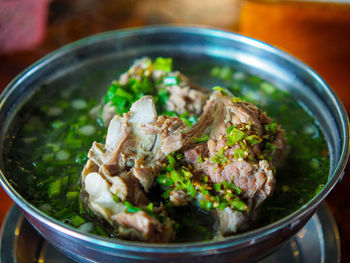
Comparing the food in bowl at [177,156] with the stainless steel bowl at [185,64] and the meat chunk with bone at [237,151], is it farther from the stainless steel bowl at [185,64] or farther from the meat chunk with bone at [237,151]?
the stainless steel bowl at [185,64]

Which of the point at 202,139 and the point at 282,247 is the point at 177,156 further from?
the point at 282,247

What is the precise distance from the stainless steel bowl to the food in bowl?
4.2 inches

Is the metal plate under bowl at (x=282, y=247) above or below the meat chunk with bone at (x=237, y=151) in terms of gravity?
below

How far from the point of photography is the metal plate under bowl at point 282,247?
2145 millimetres

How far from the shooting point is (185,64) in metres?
2.96

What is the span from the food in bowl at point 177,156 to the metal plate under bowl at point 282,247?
35 centimetres

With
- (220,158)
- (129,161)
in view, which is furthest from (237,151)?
(129,161)

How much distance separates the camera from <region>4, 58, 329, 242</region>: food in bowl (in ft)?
5.79

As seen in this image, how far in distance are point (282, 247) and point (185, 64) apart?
5.06ft

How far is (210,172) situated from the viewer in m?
1.83

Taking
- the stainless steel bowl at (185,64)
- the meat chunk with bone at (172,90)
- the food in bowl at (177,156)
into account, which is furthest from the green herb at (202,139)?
the stainless steel bowl at (185,64)

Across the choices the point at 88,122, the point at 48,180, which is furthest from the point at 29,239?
the point at 88,122

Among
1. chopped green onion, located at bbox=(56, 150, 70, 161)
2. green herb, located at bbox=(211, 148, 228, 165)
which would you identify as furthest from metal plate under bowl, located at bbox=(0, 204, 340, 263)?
green herb, located at bbox=(211, 148, 228, 165)

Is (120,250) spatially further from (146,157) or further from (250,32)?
(250,32)
